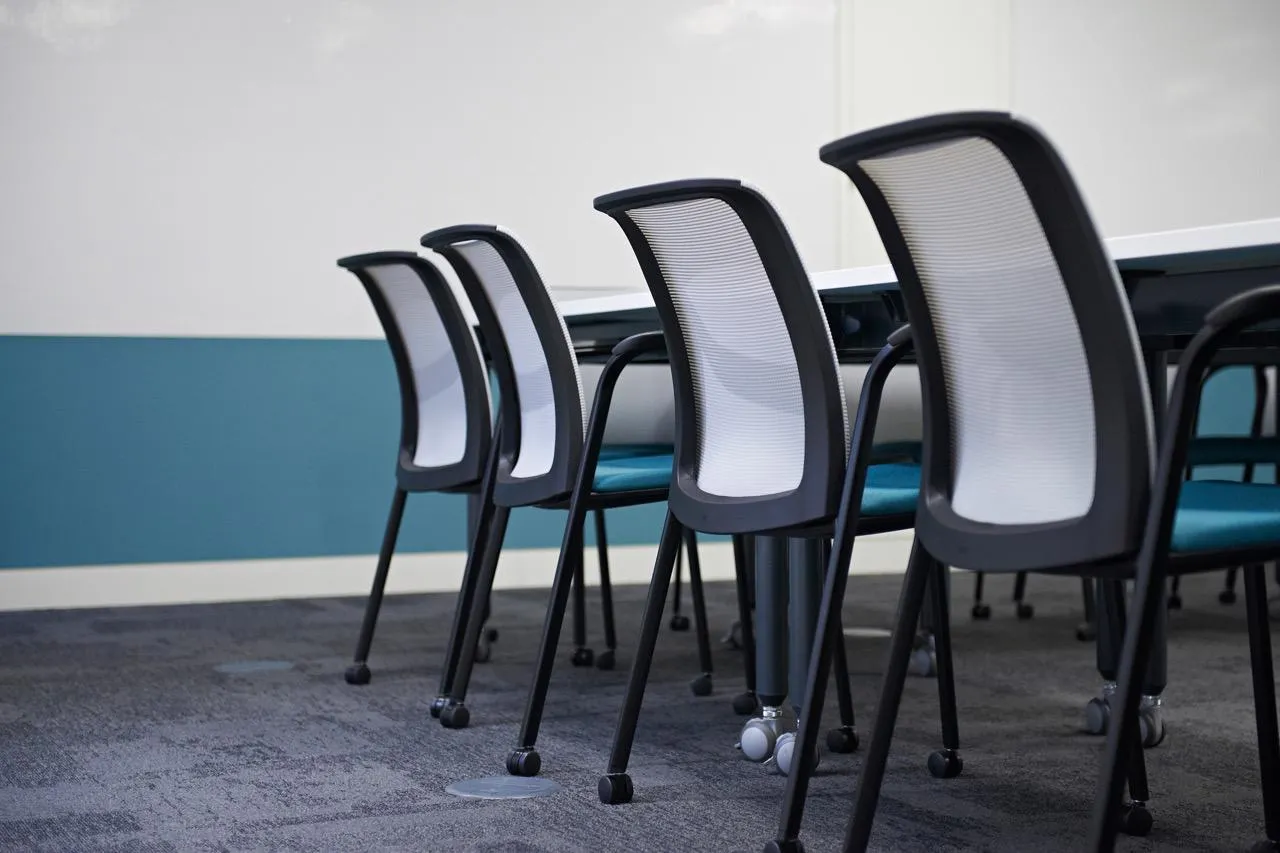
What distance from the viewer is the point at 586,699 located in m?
3.06

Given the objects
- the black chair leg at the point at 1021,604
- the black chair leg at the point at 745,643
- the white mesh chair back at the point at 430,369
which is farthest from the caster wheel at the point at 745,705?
the black chair leg at the point at 1021,604

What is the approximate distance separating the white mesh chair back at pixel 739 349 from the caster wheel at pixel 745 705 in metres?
0.89

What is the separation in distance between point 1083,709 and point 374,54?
128 inches

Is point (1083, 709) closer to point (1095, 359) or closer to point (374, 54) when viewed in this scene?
point (1095, 359)

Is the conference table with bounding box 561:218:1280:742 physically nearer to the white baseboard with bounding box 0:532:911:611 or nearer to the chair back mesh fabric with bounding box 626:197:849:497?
the chair back mesh fabric with bounding box 626:197:849:497

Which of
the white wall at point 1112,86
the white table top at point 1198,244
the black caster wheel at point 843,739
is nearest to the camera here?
the white table top at point 1198,244

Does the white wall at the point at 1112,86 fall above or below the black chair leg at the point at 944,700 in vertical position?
above

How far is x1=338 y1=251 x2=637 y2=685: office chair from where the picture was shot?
302cm

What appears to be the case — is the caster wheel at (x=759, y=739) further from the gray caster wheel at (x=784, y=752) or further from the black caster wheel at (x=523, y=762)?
the black caster wheel at (x=523, y=762)

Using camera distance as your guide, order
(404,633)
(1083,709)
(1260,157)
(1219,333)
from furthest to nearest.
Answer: (1260,157) → (404,633) → (1083,709) → (1219,333)

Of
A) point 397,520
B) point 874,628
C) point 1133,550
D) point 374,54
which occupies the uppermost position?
point 374,54

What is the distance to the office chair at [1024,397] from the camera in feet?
4.48

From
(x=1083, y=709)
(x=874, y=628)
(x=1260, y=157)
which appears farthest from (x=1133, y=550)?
(x=1260, y=157)

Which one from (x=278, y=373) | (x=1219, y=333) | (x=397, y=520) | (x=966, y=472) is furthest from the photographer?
(x=278, y=373)
